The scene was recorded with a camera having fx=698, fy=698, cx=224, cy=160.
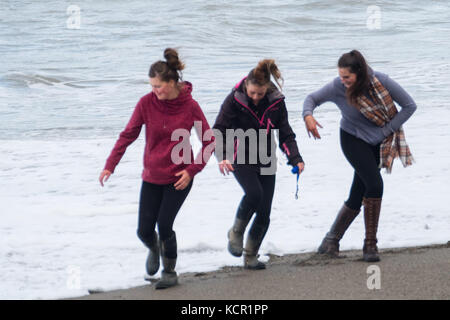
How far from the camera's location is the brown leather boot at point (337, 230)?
4809 millimetres

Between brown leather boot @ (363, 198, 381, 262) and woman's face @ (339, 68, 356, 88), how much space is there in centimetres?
76

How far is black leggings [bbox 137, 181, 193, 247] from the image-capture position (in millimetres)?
4074

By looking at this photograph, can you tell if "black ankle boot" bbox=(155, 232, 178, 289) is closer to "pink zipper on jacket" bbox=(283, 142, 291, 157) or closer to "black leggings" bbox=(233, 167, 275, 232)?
"black leggings" bbox=(233, 167, 275, 232)

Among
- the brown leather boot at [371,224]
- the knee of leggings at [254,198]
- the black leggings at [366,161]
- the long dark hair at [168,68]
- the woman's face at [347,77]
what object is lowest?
the brown leather boot at [371,224]

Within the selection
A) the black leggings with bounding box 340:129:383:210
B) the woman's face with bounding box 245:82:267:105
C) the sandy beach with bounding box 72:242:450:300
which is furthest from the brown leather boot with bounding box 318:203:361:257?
the woman's face with bounding box 245:82:267:105

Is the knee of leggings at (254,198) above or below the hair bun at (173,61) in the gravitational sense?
below

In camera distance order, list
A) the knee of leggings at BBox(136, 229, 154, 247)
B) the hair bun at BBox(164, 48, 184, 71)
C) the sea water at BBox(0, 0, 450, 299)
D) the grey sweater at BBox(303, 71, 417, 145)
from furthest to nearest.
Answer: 1. the sea water at BBox(0, 0, 450, 299)
2. the grey sweater at BBox(303, 71, 417, 145)
3. the knee of leggings at BBox(136, 229, 154, 247)
4. the hair bun at BBox(164, 48, 184, 71)

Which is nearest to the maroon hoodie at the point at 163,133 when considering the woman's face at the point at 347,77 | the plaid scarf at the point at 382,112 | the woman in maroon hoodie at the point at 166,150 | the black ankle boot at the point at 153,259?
the woman in maroon hoodie at the point at 166,150

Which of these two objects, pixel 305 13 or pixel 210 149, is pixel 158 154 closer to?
pixel 210 149

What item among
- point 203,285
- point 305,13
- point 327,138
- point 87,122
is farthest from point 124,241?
point 305,13

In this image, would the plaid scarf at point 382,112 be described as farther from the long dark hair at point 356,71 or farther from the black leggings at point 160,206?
the black leggings at point 160,206

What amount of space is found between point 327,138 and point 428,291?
20.4ft
